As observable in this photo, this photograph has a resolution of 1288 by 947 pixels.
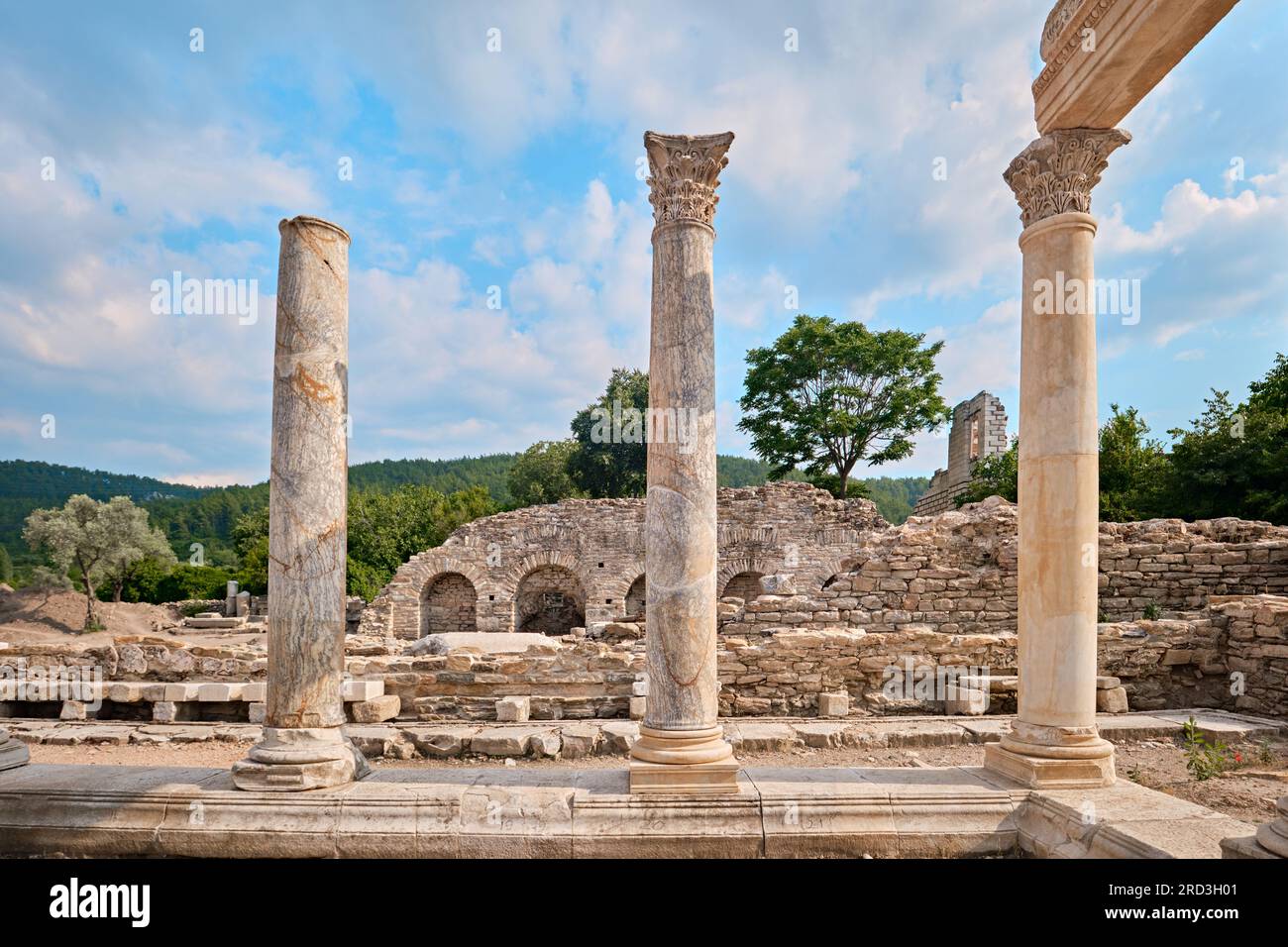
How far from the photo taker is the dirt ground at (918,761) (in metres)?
6.23

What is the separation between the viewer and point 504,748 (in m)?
8.26

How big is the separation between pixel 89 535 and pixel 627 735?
101ft

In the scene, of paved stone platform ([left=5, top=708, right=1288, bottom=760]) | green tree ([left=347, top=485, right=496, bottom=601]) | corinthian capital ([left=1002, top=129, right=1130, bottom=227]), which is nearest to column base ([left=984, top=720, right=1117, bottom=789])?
paved stone platform ([left=5, top=708, right=1288, bottom=760])

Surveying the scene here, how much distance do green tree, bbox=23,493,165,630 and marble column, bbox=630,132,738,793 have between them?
30.0 meters

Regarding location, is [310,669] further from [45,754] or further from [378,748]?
[45,754]

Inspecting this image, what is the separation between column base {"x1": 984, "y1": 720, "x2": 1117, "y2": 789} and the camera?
4988 mm

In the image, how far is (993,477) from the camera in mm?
26266

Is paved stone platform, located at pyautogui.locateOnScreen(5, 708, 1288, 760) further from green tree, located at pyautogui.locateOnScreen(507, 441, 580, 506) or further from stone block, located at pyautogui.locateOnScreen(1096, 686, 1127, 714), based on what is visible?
green tree, located at pyautogui.locateOnScreen(507, 441, 580, 506)

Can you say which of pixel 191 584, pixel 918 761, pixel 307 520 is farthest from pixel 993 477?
pixel 191 584

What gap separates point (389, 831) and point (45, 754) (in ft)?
22.5

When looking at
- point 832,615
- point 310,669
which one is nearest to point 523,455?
point 832,615

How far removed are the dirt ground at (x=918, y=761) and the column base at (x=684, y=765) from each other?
239cm

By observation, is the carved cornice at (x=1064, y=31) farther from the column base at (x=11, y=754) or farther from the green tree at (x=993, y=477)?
the green tree at (x=993, y=477)

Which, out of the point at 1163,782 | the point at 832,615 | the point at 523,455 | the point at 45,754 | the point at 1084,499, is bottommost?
the point at 45,754
